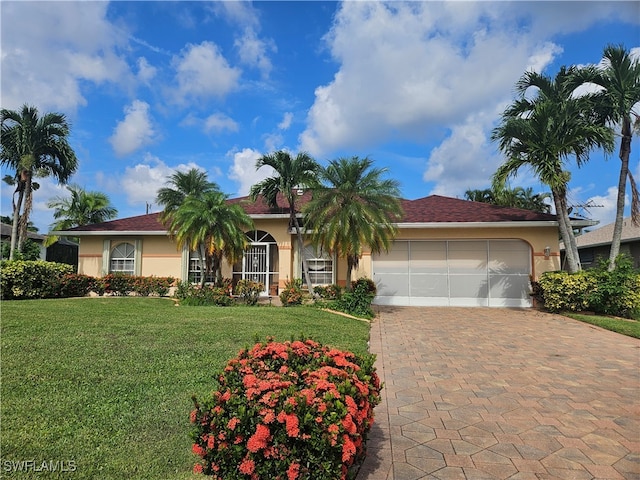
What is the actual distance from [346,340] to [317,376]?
5.42 m

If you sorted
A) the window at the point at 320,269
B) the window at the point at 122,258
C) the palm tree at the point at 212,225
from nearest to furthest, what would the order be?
the palm tree at the point at 212,225, the window at the point at 320,269, the window at the point at 122,258

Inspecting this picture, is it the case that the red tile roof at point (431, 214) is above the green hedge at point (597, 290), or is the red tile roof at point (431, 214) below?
above

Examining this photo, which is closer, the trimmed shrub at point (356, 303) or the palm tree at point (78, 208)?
the trimmed shrub at point (356, 303)

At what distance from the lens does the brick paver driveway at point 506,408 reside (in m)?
3.36

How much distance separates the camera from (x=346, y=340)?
8.20m

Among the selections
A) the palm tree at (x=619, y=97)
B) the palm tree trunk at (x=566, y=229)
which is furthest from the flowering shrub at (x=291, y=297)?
the palm tree at (x=619, y=97)

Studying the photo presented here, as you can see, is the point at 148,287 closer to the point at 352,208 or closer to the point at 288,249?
the point at 288,249

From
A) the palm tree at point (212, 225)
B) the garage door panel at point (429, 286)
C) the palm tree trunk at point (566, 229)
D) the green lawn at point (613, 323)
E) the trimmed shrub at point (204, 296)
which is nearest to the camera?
the green lawn at point (613, 323)

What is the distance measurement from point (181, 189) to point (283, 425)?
17286 millimetres

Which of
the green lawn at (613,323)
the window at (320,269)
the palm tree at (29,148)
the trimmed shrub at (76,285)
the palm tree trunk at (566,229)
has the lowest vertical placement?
the green lawn at (613,323)

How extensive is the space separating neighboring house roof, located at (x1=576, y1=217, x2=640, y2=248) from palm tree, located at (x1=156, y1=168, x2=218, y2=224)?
21602 mm

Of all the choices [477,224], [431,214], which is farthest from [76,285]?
[477,224]

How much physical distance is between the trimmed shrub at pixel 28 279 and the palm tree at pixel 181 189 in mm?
4815

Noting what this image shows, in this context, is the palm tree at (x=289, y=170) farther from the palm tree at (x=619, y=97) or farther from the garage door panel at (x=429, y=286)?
the palm tree at (x=619, y=97)
